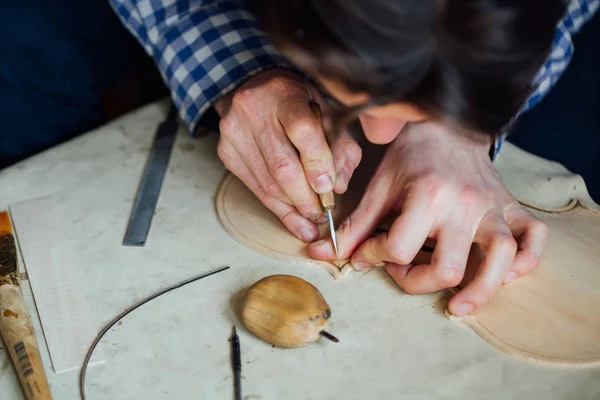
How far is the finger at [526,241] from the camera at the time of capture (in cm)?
87

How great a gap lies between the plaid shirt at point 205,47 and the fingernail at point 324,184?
25 cm

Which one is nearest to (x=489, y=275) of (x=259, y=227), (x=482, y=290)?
(x=482, y=290)

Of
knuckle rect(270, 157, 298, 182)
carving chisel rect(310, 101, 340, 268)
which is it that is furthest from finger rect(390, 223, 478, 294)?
knuckle rect(270, 157, 298, 182)

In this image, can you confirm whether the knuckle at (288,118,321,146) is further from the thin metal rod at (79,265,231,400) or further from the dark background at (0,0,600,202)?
the dark background at (0,0,600,202)

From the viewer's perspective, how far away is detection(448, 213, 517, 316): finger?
0.83 metres

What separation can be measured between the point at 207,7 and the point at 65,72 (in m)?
0.39

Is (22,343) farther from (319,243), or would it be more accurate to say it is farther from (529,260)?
(529,260)

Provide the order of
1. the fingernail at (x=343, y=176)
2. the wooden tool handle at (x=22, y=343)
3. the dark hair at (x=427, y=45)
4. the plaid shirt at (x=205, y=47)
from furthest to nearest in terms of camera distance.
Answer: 1. the plaid shirt at (x=205, y=47)
2. the fingernail at (x=343, y=176)
3. the wooden tool handle at (x=22, y=343)
4. the dark hair at (x=427, y=45)

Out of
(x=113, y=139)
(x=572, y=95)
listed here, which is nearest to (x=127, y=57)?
(x=113, y=139)

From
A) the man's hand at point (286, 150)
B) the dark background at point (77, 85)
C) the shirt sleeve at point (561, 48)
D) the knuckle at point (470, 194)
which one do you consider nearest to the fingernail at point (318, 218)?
the man's hand at point (286, 150)

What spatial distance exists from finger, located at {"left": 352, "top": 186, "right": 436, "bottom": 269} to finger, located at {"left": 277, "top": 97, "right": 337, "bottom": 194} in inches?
4.2

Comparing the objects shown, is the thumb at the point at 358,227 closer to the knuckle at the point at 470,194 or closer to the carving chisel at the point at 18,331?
the knuckle at the point at 470,194

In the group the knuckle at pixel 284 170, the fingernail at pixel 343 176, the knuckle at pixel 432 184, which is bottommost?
the fingernail at pixel 343 176

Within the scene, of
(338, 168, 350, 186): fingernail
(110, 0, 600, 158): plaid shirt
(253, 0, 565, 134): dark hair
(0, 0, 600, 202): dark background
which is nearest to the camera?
(253, 0, 565, 134): dark hair
